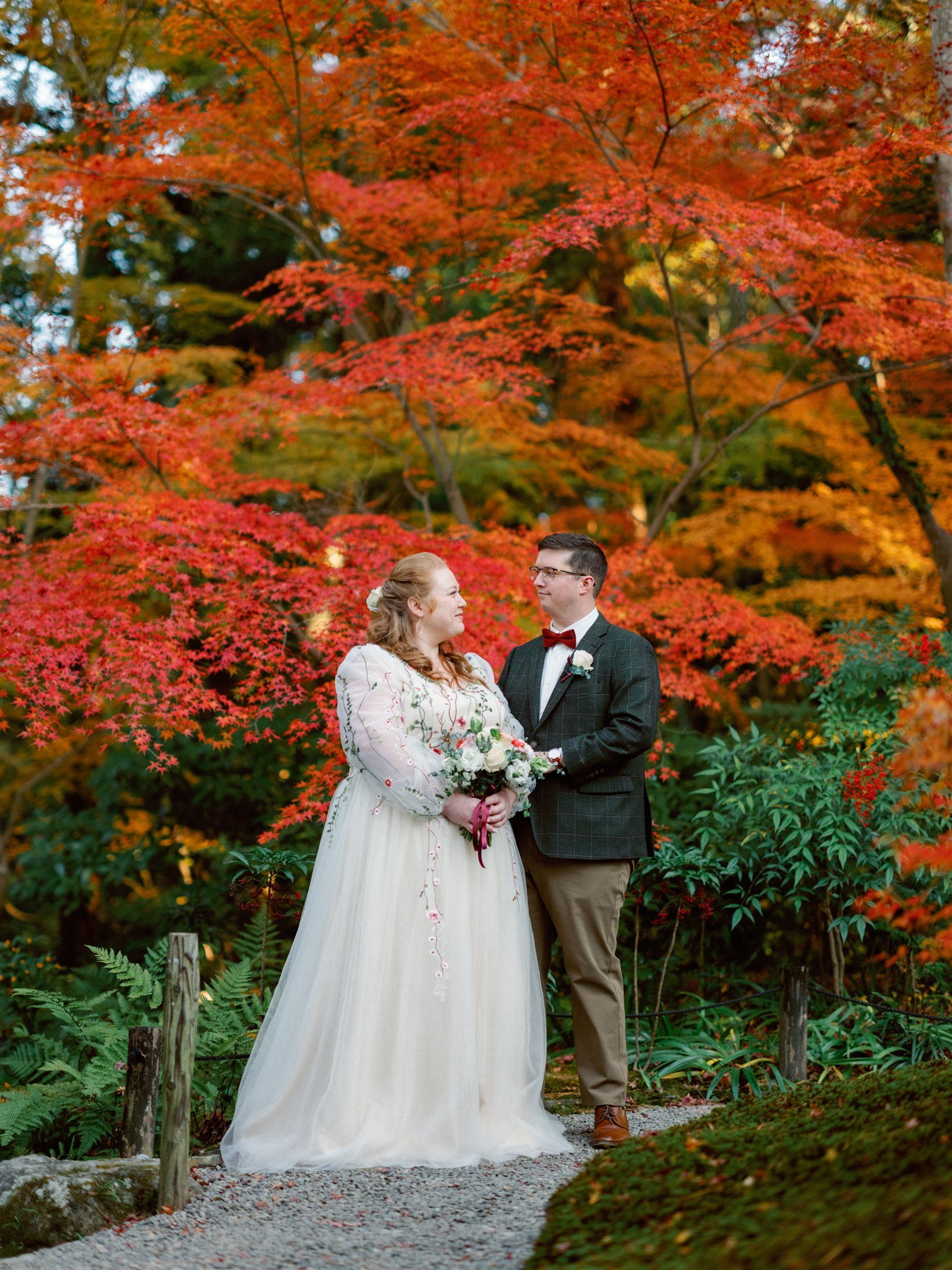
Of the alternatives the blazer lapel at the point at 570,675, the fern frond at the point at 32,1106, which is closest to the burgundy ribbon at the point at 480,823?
the blazer lapel at the point at 570,675

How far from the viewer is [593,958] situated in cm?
377

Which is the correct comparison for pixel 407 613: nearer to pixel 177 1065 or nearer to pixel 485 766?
pixel 485 766

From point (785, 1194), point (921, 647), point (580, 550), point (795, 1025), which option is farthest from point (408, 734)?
point (921, 647)

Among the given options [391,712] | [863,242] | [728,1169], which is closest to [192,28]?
[863,242]

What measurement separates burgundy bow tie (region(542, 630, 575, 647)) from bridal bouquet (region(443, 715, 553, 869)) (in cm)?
48

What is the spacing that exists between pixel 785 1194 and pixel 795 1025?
7.77ft

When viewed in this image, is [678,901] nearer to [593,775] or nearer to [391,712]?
[593,775]

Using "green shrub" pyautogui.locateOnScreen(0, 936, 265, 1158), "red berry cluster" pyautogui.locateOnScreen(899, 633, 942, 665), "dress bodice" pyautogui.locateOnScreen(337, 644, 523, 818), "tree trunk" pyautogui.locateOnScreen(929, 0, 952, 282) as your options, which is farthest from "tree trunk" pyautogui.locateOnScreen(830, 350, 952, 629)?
"green shrub" pyautogui.locateOnScreen(0, 936, 265, 1158)

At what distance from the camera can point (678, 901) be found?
17.7 ft

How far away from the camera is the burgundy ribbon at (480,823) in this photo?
143 inches

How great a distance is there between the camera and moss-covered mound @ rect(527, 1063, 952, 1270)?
6.52 feet

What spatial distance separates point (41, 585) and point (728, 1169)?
4441 millimetres

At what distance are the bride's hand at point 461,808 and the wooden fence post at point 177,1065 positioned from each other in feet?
3.09

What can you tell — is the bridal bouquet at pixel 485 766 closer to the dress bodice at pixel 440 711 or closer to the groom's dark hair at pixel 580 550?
the dress bodice at pixel 440 711
